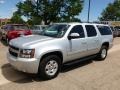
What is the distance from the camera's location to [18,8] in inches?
1914

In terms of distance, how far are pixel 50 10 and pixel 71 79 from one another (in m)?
38.2

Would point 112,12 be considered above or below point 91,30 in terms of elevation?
above

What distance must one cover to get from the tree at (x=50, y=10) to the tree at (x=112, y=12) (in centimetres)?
4326

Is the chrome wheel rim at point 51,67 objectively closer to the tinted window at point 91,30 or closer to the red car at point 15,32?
the tinted window at point 91,30

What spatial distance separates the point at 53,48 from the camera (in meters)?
6.29

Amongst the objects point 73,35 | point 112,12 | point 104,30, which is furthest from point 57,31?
point 112,12

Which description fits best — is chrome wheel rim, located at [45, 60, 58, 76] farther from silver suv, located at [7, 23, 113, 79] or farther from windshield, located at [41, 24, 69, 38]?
A: windshield, located at [41, 24, 69, 38]

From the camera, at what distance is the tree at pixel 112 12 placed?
278ft

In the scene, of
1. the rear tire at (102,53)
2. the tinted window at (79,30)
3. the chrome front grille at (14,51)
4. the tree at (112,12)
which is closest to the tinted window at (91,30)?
the tinted window at (79,30)

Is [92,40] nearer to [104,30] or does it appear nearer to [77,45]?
[77,45]

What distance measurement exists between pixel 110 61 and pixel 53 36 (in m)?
3.70

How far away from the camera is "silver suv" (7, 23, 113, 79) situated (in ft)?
19.4

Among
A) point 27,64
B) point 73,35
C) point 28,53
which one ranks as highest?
point 73,35

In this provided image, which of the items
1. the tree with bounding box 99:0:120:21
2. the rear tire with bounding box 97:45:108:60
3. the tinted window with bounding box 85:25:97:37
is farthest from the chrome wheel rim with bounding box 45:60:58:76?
the tree with bounding box 99:0:120:21
